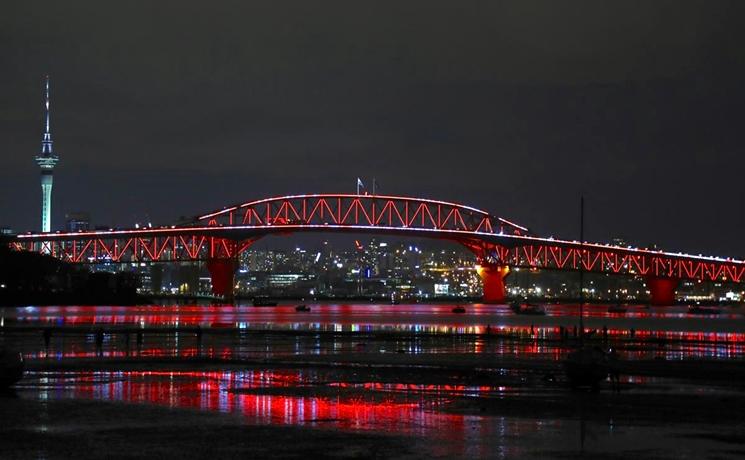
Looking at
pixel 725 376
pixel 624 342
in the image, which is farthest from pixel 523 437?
pixel 624 342

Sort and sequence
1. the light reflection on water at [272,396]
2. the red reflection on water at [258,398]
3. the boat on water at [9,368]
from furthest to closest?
1. the boat on water at [9,368]
2. the light reflection on water at [272,396]
3. the red reflection on water at [258,398]

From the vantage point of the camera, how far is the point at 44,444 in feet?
92.4

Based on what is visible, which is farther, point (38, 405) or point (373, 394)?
point (373, 394)

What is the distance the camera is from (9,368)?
130 ft

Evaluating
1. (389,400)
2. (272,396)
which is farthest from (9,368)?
(389,400)

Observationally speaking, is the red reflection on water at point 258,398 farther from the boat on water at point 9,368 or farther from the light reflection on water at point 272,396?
the boat on water at point 9,368

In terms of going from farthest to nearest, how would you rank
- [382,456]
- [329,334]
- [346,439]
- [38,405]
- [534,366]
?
[329,334], [534,366], [38,405], [346,439], [382,456]

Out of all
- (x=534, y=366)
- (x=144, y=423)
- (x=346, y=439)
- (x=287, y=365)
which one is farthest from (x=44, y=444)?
(x=534, y=366)

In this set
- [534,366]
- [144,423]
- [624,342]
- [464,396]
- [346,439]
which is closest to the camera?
[346,439]

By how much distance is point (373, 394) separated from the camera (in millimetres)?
39969

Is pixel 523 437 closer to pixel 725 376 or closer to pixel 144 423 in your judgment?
pixel 144 423

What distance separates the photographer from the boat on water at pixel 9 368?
3950 centimetres

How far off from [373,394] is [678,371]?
60.7 feet

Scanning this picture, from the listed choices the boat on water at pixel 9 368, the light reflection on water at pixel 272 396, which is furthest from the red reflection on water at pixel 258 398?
the boat on water at pixel 9 368
